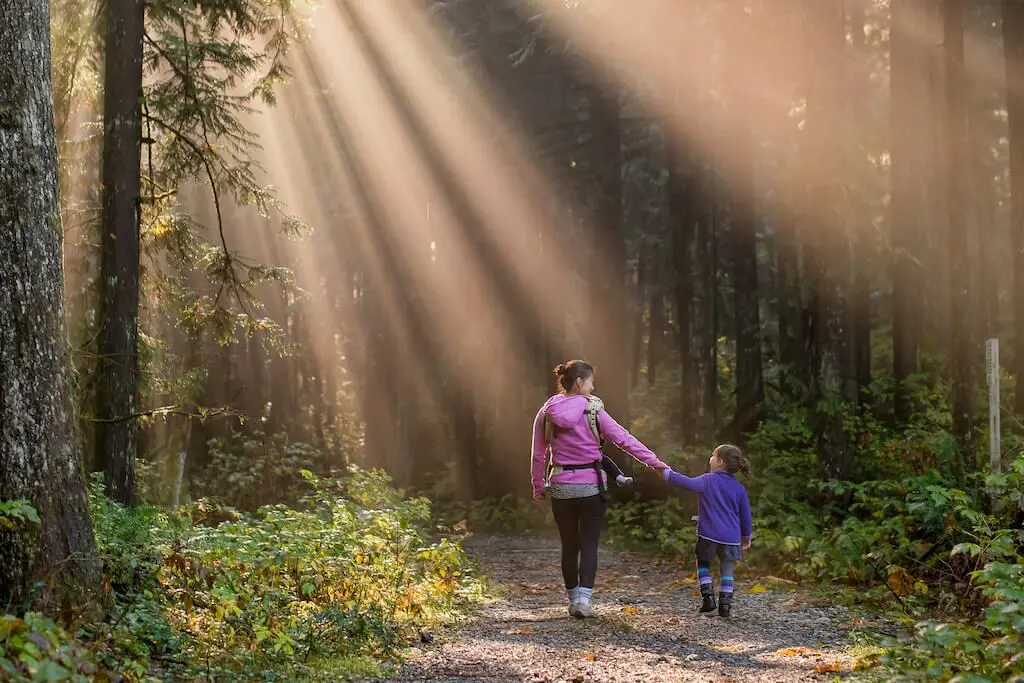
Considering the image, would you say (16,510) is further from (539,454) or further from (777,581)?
(777,581)

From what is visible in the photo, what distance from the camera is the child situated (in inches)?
378

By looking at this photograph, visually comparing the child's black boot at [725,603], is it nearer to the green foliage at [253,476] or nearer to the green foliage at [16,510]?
the green foliage at [16,510]

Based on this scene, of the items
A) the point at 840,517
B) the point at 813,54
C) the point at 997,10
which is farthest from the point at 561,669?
the point at 997,10

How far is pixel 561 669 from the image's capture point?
7176 millimetres

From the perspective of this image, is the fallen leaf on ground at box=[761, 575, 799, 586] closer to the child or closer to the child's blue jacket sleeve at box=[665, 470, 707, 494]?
the child

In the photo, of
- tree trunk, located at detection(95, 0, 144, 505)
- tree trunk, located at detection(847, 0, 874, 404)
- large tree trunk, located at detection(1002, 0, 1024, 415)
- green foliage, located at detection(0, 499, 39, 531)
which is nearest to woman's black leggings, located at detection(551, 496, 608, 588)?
green foliage, located at detection(0, 499, 39, 531)

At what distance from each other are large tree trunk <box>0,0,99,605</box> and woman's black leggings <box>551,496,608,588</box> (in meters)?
4.09

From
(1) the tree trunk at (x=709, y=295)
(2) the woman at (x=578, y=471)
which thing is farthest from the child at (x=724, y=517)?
(1) the tree trunk at (x=709, y=295)

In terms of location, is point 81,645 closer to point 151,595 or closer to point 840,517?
point 151,595

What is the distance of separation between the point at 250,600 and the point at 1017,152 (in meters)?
13.5

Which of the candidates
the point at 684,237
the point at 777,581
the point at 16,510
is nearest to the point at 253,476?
the point at 684,237

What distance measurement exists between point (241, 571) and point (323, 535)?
1007mm

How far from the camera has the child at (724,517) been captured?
31.5 ft

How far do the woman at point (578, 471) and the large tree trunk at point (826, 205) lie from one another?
6296mm
